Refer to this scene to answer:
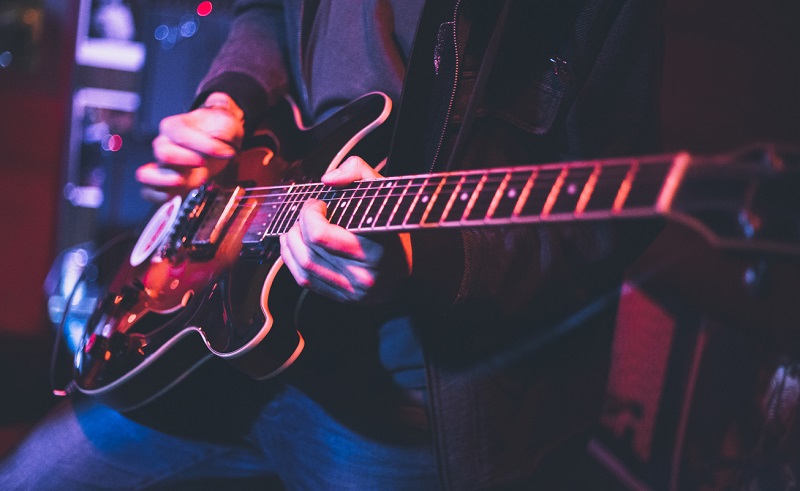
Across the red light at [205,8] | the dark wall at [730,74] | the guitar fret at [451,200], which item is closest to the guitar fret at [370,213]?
the guitar fret at [451,200]

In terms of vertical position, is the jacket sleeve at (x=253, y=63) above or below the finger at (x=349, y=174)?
below

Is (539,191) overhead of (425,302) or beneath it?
overhead

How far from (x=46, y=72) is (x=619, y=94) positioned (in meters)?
3.77

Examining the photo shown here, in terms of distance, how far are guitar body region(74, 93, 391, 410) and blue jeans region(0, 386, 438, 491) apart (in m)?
0.09

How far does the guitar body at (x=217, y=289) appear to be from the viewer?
3.31 feet

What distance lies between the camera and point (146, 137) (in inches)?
122

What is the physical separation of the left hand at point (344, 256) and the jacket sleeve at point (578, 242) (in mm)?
111

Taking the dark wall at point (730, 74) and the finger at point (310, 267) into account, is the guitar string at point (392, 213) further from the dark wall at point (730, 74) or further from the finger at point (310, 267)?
the dark wall at point (730, 74)

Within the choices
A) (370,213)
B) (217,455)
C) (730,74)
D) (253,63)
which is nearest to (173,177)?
(253,63)

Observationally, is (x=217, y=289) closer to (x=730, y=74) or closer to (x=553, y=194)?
(x=553, y=194)

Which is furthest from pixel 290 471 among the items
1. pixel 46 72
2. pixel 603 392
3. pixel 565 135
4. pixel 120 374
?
pixel 46 72

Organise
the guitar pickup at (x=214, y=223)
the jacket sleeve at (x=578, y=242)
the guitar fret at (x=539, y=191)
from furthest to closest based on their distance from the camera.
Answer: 1. the guitar pickup at (x=214, y=223)
2. the jacket sleeve at (x=578, y=242)
3. the guitar fret at (x=539, y=191)

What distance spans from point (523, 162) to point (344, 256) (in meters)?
0.46

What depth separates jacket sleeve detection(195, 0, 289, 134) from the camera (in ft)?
4.71
